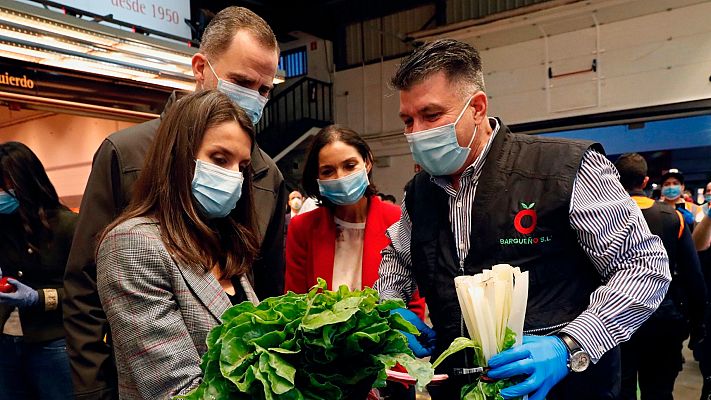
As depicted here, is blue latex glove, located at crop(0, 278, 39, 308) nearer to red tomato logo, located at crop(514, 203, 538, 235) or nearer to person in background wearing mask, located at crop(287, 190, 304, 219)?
red tomato logo, located at crop(514, 203, 538, 235)

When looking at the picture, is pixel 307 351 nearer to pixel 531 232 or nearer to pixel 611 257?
pixel 531 232

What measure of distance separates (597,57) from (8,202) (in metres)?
8.73

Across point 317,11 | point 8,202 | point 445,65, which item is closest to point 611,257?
point 445,65

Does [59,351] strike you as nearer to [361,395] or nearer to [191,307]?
[191,307]

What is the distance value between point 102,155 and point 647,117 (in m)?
8.74

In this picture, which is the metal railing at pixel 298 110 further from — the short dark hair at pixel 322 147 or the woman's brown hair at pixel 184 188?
the woman's brown hair at pixel 184 188

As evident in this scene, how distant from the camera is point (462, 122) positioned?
1712 mm

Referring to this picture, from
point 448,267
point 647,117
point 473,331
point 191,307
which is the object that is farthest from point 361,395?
point 647,117

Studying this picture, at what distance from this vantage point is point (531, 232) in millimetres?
1492

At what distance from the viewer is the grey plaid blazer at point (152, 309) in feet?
3.83

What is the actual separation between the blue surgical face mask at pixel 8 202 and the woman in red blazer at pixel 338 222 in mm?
1388

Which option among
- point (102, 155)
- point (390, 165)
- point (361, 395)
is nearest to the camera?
point (361, 395)

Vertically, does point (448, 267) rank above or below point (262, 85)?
below

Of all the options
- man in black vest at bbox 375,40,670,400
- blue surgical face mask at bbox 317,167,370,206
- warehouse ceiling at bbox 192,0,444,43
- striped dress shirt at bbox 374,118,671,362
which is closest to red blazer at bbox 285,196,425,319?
blue surgical face mask at bbox 317,167,370,206
